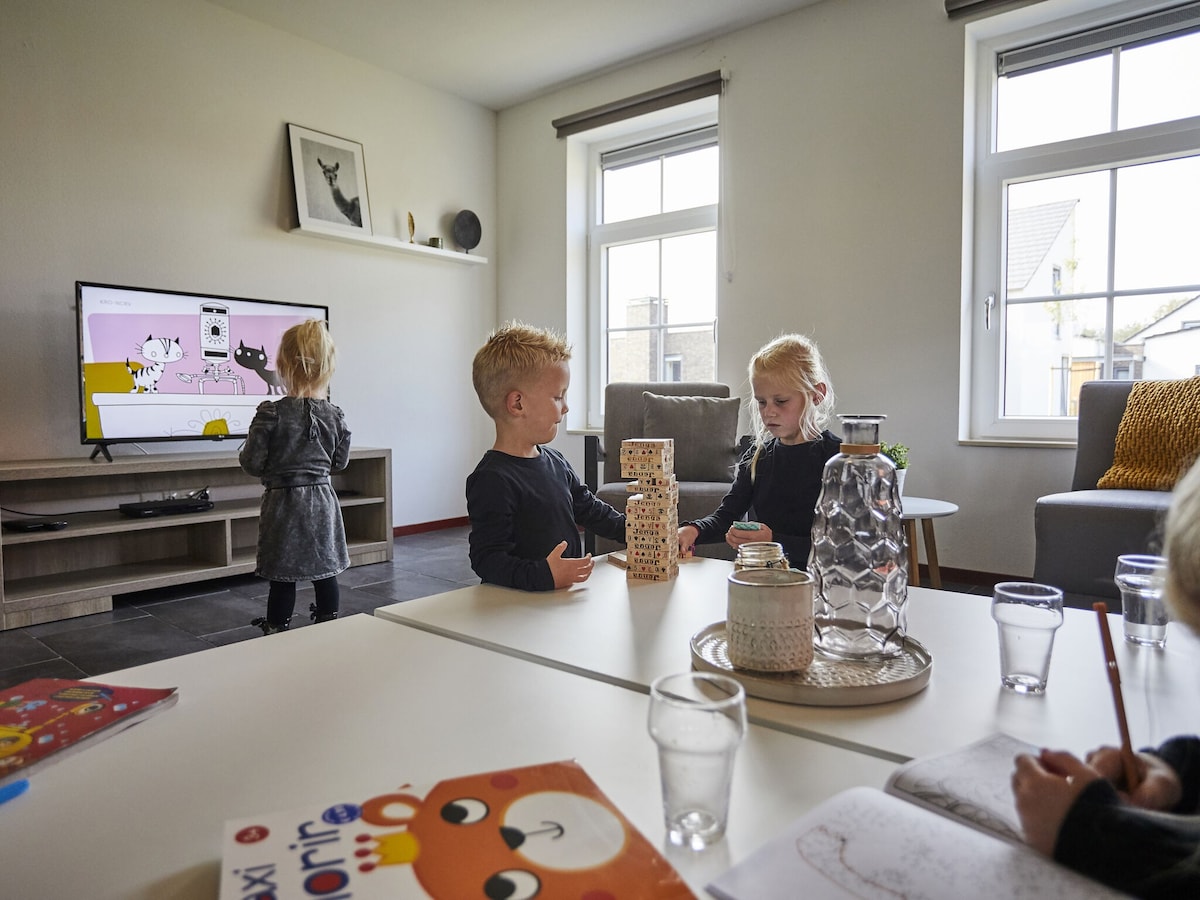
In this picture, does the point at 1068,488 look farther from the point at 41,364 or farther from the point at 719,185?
the point at 41,364

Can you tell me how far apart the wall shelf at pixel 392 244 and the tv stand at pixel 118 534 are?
122 cm

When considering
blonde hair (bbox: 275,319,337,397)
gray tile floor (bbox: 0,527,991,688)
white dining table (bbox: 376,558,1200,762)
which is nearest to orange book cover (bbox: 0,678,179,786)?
white dining table (bbox: 376,558,1200,762)

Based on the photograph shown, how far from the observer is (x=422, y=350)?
4.75 meters

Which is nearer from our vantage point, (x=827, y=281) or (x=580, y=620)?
(x=580, y=620)

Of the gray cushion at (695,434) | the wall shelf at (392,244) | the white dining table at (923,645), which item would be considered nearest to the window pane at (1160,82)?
the gray cushion at (695,434)

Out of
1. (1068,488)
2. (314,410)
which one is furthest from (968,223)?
(314,410)

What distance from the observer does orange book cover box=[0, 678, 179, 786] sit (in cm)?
59

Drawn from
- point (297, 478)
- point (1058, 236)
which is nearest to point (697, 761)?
point (297, 478)

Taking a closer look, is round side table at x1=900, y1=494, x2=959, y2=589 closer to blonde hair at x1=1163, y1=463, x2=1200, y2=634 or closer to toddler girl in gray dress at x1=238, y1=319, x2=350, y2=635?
toddler girl in gray dress at x1=238, y1=319, x2=350, y2=635

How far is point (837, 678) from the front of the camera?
73 centimetres

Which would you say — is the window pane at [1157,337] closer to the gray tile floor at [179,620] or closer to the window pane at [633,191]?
the gray tile floor at [179,620]

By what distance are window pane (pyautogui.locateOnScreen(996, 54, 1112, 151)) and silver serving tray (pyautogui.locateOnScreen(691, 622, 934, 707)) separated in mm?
3299

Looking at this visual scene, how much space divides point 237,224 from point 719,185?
8.27 ft

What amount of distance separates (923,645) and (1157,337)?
2.98 m
